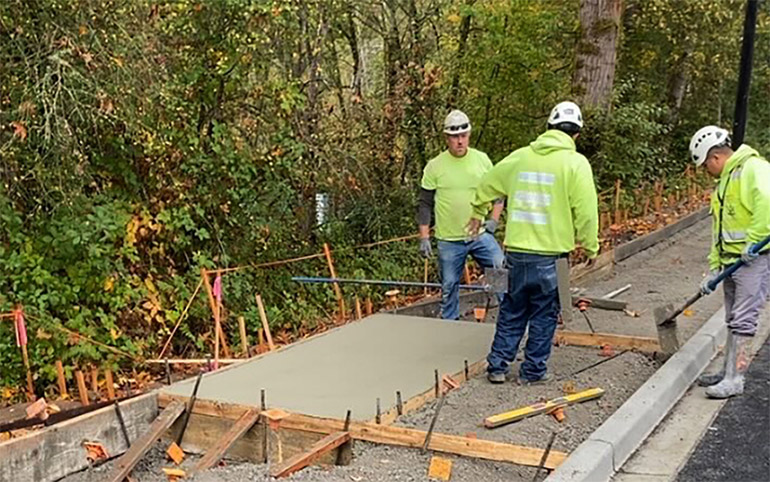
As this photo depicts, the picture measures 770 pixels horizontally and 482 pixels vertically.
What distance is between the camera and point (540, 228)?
5457 mm

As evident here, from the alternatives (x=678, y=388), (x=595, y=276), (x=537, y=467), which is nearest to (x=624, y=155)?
(x=595, y=276)

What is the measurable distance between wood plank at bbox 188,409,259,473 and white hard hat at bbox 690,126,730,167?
11.1 feet

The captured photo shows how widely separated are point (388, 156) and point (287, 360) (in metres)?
5.58

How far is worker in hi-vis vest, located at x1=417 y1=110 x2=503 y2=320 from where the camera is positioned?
7.05m

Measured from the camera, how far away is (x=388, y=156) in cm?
1124

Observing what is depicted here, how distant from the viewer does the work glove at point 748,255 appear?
5.27 metres

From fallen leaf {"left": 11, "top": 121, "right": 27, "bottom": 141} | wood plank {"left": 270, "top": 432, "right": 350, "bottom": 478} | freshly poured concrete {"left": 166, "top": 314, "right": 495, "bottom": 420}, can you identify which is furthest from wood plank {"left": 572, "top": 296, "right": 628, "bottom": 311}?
fallen leaf {"left": 11, "top": 121, "right": 27, "bottom": 141}

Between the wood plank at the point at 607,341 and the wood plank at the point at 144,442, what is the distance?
3227mm

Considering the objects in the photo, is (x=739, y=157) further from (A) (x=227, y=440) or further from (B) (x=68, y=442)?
(B) (x=68, y=442)

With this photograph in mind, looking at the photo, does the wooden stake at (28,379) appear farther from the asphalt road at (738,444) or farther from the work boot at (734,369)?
the work boot at (734,369)

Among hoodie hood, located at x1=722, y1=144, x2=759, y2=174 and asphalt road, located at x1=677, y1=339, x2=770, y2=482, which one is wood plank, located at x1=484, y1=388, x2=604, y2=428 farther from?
hoodie hood, located at x1=722, y1=144, x2=759, y2=174

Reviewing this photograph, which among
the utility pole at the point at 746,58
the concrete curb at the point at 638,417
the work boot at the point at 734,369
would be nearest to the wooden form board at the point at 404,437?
the concrete curb at the point at 638,417

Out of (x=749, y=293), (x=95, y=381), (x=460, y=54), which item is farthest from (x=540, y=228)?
(x=460, y=54)

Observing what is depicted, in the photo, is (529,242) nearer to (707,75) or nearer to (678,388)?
(678,388)
